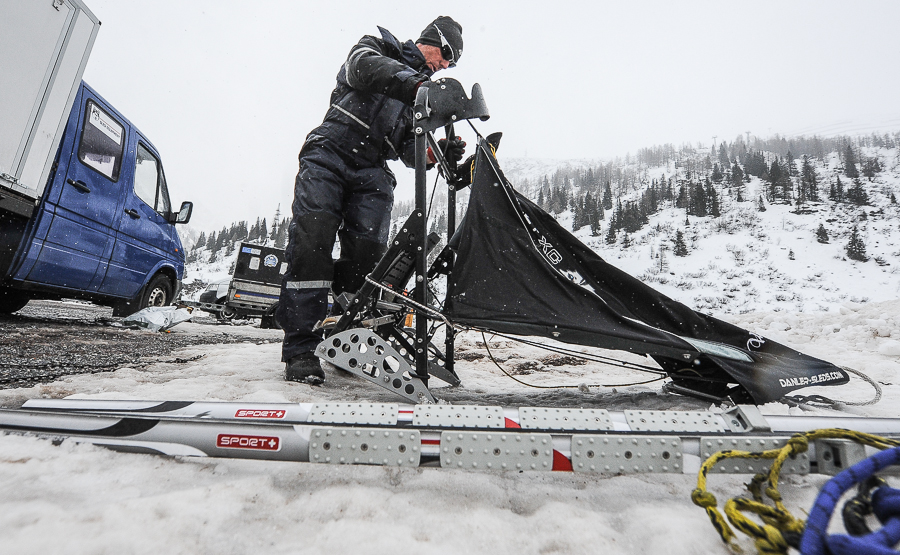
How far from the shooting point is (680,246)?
101ft

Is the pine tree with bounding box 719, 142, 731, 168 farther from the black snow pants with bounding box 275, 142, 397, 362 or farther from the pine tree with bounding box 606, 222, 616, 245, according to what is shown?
the black snow pants with bounding box 275, 142, 397, 362

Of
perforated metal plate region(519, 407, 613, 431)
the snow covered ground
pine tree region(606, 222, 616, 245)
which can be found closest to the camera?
the snow covered ground

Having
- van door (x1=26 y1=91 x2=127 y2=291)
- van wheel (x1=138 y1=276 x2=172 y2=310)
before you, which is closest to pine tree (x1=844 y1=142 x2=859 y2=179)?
van wheel (x1=138 y1=276 x2=172 y2=310)

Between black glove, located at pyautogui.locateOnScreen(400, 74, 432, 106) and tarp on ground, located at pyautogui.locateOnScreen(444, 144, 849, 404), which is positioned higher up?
black glove, located at pyautogui.locateOnScreen(400, 74, 432, 106)

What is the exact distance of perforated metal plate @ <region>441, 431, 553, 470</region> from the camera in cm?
92

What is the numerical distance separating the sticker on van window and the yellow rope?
17.6ft

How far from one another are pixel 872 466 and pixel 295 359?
2.21 meters

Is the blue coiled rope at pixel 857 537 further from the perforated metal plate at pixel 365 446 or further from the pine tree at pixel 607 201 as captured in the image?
the pine tree at pixel 607 201

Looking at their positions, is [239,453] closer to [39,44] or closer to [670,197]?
[39,44]

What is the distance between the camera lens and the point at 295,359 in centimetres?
222

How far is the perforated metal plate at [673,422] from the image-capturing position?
99cm

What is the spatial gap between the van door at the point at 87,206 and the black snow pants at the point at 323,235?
2877 mm

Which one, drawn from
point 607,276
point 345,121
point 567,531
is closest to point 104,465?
point 567,531

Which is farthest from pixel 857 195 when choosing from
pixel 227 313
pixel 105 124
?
pixel 105 124
